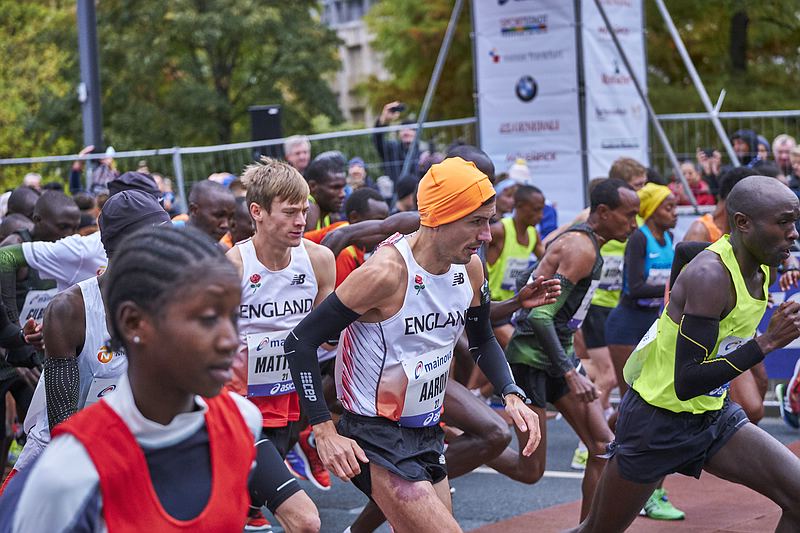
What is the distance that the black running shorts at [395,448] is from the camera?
4785 mm

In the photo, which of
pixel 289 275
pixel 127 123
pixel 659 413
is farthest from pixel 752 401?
pixel 127 123

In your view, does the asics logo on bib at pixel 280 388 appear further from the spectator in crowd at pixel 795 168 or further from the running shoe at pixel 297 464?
the spectator in crowd at pixel 795 168

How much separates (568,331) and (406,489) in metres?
2.54

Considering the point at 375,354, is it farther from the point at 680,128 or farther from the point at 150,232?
the point at 680,128

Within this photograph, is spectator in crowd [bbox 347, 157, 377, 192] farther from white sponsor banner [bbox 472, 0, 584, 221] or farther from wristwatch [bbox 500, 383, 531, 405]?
wristwatch [bbox 500, 383, 531, 405]

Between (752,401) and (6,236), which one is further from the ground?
(6,236)

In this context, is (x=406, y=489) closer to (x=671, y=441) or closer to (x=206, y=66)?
(x=671, y=441)

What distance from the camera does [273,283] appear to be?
5.81 m

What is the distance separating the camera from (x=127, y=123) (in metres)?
37.8

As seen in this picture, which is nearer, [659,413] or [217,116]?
[659,413]

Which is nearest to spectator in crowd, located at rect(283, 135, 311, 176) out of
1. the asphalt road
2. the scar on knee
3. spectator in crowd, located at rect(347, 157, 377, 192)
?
spectator in crowd, located at rect(347, 157, 377, 192)

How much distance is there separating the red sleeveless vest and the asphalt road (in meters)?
4.47

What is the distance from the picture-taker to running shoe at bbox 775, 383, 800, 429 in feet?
32.0

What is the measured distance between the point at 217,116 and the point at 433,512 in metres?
35.1
